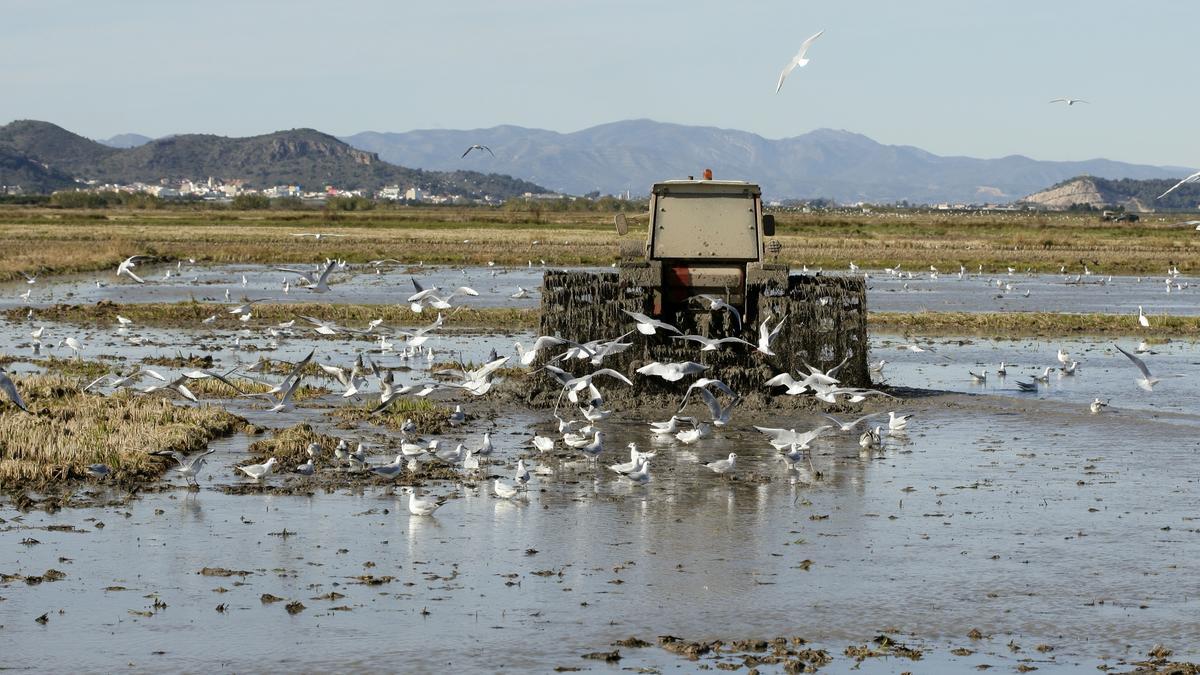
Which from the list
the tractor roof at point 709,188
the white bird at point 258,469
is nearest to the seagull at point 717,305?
the tractor roof at point 709,188

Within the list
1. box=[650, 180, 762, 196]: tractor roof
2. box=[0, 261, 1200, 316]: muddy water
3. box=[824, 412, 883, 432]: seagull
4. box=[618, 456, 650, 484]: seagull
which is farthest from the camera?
box=[0, 261, 1200, 316]: muddy water

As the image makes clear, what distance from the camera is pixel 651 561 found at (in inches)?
437

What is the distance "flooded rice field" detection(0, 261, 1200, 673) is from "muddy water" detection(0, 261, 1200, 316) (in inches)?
793

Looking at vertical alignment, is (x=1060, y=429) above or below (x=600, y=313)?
below

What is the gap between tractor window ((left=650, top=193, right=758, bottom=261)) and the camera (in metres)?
21.0

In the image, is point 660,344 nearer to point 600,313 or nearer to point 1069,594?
point 600,313

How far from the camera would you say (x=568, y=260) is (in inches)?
2160

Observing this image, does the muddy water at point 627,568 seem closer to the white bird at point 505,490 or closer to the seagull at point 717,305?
the white bird at point 505,490

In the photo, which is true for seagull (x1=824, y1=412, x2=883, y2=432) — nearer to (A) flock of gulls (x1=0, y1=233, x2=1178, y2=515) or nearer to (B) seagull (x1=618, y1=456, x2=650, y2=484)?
(A) flock of gulls (x1=0, y1=233, x2=1178, y2=515)

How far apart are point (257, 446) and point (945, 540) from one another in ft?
24.9

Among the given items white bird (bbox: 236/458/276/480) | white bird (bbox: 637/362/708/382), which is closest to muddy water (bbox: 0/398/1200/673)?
white bird (bbox: 236/458/276/480)

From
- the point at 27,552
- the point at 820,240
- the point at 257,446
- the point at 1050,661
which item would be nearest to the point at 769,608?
the point at 1050,661

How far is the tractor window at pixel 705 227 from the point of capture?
21.0 meters

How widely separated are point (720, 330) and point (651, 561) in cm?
890
